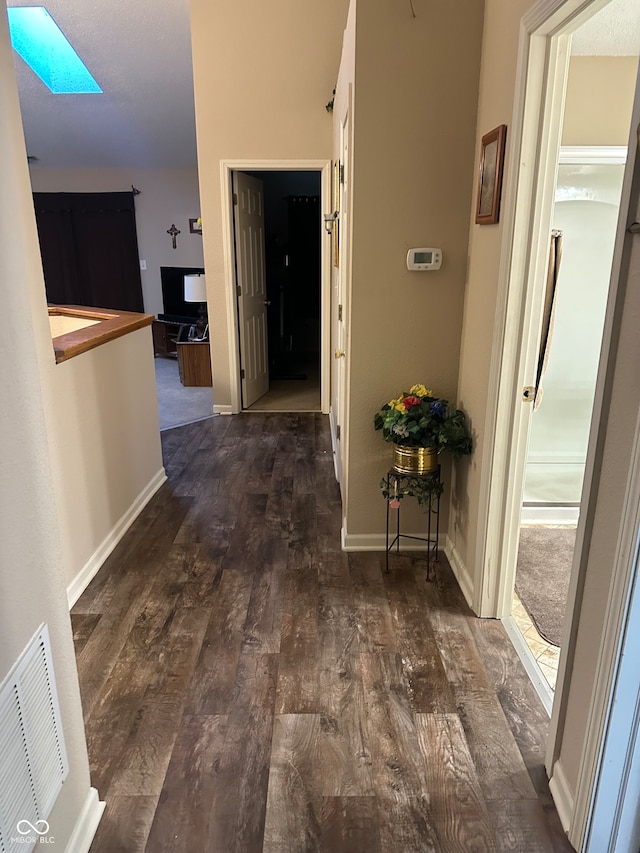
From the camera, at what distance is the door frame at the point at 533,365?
133 cm

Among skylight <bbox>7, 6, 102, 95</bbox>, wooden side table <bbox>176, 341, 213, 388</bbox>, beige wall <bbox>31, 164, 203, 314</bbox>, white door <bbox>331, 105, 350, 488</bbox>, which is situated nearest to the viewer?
white door <bbox>331, 105, 350, 488</bbox>

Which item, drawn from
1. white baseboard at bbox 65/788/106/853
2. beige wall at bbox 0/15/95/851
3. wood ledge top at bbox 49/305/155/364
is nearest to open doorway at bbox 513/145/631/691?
white baseboard at bbox 65/788/106/853

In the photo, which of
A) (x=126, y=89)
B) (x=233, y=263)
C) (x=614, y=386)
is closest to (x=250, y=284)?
(x=233, y=263)

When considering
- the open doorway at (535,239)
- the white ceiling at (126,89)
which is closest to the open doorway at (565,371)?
the open doorway at (535,239)

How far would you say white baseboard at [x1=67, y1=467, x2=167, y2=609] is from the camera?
252cm

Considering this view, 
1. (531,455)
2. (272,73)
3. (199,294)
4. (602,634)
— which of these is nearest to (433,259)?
(531,455)

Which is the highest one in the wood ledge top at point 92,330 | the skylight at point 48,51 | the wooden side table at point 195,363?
the skylight at point 48,51

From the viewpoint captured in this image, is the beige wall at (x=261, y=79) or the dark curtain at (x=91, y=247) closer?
the beige wall at (x=261, y=79)

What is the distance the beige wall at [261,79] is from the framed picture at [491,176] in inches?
107

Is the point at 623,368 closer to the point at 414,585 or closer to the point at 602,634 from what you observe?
the point at 602,634

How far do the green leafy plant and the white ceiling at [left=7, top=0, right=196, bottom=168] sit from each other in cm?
389

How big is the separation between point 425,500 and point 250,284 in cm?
338

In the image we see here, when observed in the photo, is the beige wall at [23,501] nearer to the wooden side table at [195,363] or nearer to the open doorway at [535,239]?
the open doorway at [535,239]

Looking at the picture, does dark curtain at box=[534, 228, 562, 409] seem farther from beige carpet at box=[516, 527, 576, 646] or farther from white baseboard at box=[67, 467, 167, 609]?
white baseboard at box=[67, 467, 167, 609]
